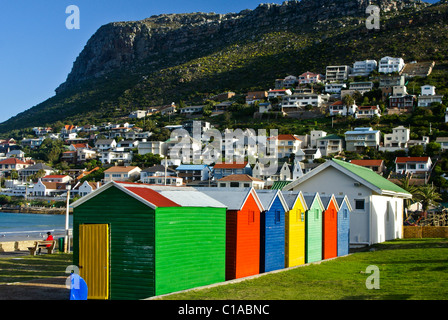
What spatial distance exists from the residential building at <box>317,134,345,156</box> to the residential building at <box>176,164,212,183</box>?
76.3ft

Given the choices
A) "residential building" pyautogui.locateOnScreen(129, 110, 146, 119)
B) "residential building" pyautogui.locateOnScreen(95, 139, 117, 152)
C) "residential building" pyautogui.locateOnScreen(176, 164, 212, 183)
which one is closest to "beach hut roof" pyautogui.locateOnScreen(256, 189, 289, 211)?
"residential building" pyautogui.locateOnScreen(176, 164, 212, 183)

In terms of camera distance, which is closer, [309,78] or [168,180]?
[168,180]

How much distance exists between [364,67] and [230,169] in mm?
75184

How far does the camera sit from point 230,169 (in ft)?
327

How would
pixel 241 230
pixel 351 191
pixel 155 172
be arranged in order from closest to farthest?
1. pixel 241 230
2. pixel 351 191
3. pixel 155 172

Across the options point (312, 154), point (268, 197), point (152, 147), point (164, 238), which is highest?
point (152, 147)

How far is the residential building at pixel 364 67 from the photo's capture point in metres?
155

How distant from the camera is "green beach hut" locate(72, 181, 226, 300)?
1272cm

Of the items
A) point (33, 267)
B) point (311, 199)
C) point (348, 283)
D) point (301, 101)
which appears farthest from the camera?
point (301, 101)

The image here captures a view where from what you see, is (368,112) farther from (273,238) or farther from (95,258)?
(95,258)

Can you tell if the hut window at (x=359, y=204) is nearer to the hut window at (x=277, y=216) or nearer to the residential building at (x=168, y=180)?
the hut window at (x=277, y=216)

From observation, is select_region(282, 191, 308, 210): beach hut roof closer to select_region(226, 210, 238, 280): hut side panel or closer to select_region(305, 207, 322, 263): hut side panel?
select_region(305, 207, 322, 263): hut side panel

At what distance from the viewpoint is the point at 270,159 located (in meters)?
108

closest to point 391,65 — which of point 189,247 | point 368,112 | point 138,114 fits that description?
point 368,112
